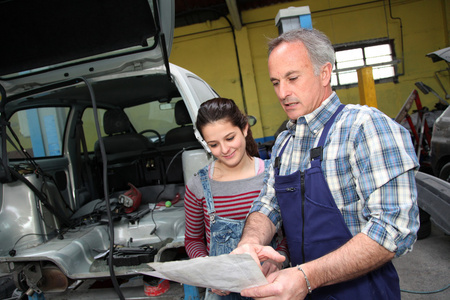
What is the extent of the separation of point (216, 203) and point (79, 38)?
57.3 inches

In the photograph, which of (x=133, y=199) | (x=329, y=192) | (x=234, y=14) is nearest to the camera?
(x=329, y=192)

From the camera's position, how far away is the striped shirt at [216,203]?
5.93ft

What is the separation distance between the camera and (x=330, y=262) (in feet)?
3.16

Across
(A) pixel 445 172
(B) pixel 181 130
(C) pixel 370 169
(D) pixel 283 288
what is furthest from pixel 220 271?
(A) pixel 445 172

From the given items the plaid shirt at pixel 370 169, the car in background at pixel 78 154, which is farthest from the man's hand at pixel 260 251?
the car in background at pixel 78 154

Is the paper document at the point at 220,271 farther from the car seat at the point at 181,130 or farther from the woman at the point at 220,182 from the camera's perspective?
the car seat at the point at 181,130

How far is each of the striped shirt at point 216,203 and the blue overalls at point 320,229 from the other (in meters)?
0.64

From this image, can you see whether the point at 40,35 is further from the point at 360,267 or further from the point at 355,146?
the point at 360,267

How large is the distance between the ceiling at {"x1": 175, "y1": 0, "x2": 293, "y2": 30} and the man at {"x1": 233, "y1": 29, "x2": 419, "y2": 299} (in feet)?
28.7

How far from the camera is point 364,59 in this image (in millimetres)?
10047

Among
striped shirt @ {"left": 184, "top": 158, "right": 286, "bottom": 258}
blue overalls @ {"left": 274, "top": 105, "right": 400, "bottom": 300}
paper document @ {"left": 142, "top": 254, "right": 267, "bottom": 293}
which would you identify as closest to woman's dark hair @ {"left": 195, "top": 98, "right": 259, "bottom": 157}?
Result: striped shirt @ {"left": 184, "top": 158, "right": 286, "bottom": 258}

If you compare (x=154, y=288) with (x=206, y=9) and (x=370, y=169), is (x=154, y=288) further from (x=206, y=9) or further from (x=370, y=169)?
(x=206, y=9)

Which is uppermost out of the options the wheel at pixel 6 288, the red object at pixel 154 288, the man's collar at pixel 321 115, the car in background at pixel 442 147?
the man's collar at pixel 321 115

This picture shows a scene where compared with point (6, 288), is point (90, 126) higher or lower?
higher
